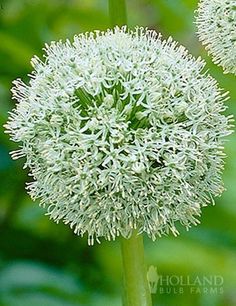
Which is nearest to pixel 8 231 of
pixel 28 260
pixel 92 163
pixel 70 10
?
pixel 28 260

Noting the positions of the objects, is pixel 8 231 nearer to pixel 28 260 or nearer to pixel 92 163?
pixel 28 260

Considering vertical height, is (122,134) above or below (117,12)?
below

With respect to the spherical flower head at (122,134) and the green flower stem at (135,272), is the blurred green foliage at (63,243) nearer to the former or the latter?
the spherical flower head at (122,134)

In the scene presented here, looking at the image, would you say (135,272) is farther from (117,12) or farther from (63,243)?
(63,243)

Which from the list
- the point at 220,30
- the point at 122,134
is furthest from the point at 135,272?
the point at 220,30

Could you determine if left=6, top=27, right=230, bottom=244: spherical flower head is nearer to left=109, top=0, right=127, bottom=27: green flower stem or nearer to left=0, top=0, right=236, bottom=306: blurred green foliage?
left=109, top=0, right=127, bottom=27: green flower stem

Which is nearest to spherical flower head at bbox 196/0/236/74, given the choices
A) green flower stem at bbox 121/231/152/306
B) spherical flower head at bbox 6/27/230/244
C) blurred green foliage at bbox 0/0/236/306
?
spherical flower head at bbox 6/27/230/244
